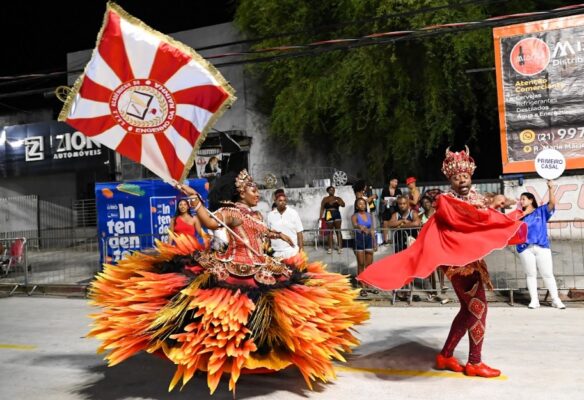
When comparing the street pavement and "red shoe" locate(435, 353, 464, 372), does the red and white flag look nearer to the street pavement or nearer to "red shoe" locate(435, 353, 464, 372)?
the street pavement

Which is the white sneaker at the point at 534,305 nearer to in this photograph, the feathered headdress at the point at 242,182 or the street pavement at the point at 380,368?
the street pavement at the point at 380,368

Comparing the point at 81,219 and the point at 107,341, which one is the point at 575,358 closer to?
the point at 107,341

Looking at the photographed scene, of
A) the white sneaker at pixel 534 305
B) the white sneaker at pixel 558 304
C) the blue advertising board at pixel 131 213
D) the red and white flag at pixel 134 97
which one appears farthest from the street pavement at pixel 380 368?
the blue advertising board at pixel 131 213

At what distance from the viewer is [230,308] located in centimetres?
462

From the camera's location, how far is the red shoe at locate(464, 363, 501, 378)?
5090 millimetres

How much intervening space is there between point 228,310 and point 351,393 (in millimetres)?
1290

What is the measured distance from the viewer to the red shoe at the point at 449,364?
5.32 m

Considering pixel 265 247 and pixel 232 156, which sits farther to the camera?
pixel 232 156

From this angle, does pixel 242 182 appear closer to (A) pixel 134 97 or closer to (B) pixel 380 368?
(A) pixel 134 97

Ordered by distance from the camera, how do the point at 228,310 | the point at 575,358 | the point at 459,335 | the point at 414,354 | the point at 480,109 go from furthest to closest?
the point at 480,109, the point at 414,354, the point at 575,358, the point at 459,335, the point at 228,310

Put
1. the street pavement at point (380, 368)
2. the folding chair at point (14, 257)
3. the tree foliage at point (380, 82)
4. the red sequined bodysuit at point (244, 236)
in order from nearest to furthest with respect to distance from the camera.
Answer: the street pavement at point (380, 368) < the red sequined bodysuit at point (244, 236) < the folding chair at point (14, 257) < the tree foliage at point (380, 82)

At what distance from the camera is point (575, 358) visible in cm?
566

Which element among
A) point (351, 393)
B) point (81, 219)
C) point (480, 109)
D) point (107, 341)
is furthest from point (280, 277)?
point (81, 219)

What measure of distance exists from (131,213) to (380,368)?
27.9 ft
